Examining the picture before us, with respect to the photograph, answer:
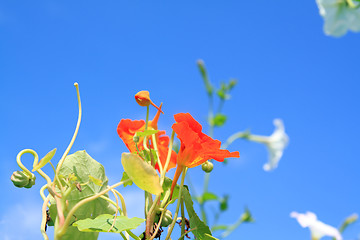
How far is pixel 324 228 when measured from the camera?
1.32 feet

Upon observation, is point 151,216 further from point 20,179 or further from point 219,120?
point 219,120

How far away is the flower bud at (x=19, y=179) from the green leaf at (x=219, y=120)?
29.1 inches

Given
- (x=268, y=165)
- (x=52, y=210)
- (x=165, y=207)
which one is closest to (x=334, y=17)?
(x=268, y=165)

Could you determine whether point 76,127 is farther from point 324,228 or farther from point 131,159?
point 324,228

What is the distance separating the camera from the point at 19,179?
0.47 metres

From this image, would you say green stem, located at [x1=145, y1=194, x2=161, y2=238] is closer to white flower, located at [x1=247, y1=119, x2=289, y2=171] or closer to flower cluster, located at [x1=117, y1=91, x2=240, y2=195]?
flower cluster, located at [x1=117, y1=91, x2=240, y2=195]

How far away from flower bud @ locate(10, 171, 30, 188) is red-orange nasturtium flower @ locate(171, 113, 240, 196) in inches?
7.6

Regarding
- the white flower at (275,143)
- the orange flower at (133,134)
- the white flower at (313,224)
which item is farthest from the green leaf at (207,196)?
the white flower at (313,224)

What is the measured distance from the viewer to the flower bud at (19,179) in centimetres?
47

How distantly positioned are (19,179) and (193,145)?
227 millimetres

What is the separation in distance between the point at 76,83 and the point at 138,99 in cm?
9

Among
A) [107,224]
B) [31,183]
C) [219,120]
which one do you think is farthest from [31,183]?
[219,120]

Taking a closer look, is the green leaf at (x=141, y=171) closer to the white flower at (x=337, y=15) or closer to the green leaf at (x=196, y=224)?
the green leaf at (x=196, y=224)

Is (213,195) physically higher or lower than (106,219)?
higher
